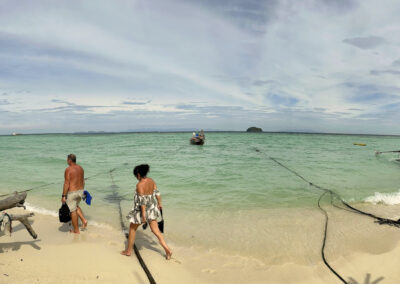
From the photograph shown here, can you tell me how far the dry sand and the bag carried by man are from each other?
504 mm

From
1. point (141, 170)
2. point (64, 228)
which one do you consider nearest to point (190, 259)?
point (141, 170)

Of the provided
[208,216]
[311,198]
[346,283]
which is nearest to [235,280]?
[346,283]

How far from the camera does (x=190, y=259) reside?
515cm

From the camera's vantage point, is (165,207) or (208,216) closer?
(208,216)

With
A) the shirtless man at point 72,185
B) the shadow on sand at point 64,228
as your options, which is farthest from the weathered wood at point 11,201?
the shadow on sand at point 64,228

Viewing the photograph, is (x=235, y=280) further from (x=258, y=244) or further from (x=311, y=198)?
(x=311, y=198)

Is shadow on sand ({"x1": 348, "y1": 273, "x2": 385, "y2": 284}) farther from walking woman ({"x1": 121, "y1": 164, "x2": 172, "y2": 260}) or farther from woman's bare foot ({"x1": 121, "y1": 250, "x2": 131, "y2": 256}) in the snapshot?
woman's bare foot ({"x1": 121, "y1": 250, "x2": 131, "y2": 256})

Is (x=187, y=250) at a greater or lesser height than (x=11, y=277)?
lesser

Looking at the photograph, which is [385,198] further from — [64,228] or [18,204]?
[18,204]

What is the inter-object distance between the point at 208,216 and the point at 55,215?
496cm

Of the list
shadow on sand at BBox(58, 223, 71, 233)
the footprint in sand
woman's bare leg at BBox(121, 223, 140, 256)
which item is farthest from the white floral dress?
shadow on sand at BBox(58, 223, 71, 233)

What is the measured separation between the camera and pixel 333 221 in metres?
7.44

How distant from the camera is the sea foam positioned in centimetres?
977

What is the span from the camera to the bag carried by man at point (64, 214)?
5.51 meters
